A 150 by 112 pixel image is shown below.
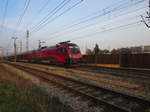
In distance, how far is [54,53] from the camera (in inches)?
893

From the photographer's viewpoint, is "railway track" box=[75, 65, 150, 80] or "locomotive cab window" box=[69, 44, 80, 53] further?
"locomotive cab window" box=[69, 44, 80, 53]

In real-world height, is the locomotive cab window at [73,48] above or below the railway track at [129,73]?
above

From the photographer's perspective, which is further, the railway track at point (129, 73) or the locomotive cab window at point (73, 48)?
the locomotive cab window at point (73, 48)

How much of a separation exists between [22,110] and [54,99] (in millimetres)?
1952

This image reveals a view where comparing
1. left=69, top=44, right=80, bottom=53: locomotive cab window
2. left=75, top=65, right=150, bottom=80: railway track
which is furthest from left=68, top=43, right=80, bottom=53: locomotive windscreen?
left=75, top=65, right=150, bottom=80: railway track

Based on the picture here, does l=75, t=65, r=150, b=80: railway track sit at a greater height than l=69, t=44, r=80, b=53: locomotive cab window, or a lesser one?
lesser

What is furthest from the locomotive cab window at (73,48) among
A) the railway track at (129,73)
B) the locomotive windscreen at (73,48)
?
the railway track at (129,73)

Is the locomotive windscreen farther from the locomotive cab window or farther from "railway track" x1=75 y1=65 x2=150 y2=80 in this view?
"railway track" x1=75 y1=65 x2=150 y2=80

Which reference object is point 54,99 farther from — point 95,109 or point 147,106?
point 147,106

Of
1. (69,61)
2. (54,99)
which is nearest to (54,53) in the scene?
(69,61)

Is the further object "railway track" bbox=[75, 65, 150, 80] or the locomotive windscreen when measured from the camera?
the locomotive windscreen

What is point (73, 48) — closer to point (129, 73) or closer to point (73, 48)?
point (73, 48)

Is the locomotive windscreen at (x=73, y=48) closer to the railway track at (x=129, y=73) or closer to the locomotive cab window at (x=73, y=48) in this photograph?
the locomotive cab window at (x=73, y=48)

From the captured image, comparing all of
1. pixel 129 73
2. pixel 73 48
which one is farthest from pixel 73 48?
pixel 129 73
